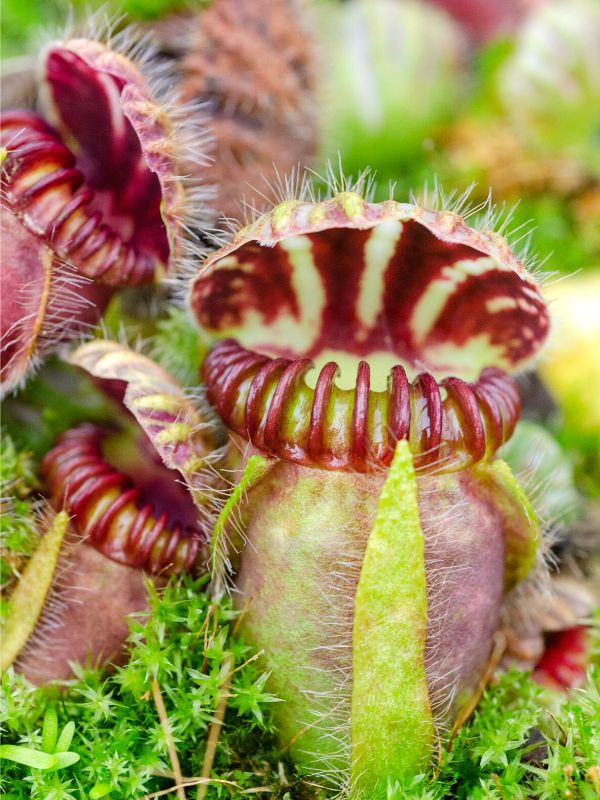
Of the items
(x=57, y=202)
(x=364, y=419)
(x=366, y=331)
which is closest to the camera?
(x=364, y=419)

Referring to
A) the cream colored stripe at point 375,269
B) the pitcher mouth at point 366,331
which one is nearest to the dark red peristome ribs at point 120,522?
the pitcher mouth at point 366,331

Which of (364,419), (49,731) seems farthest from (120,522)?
(364,419)

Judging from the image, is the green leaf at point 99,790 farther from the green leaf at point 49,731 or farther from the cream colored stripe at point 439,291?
the cream colored stripe at point 439,291

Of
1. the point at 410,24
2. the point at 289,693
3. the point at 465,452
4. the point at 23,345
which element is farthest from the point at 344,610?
the point at 410,24

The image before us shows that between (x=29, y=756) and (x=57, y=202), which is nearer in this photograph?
(x=29, y=756)

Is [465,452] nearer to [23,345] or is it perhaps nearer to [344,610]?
[344,610]

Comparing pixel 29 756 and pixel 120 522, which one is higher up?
pixel 120 522

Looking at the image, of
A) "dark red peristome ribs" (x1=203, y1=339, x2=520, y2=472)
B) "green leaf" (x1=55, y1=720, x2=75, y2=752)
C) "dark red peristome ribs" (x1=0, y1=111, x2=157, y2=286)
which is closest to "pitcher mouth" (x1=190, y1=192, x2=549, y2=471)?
"dark red peristome ribs" (x1=203, y1=339, x2=520, y2=472)

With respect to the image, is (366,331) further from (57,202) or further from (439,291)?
(57,202)
